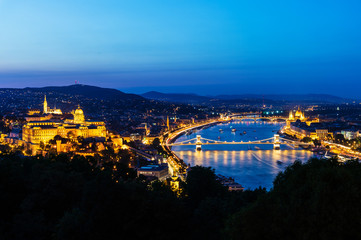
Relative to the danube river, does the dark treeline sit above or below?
above

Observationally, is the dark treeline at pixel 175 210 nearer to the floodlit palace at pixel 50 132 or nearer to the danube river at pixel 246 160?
the danube river at pixel 246 160

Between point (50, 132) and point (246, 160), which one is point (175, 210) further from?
point (50, 132)

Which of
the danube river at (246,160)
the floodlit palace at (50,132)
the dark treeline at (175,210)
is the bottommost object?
the danube river at (246,160)

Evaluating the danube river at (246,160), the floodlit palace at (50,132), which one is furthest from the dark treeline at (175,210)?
the floodlit palace at (50,132)

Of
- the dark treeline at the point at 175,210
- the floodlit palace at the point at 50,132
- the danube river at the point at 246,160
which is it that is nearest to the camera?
the dark treeline at the point at 175,210

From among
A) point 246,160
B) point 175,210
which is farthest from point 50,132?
point 175,210

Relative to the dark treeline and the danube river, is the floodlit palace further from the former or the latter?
the dark treeline

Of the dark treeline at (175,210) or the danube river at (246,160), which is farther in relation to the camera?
the danube river at (246,160)

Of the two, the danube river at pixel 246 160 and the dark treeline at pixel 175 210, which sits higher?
the dark treeline at pixel 175 210

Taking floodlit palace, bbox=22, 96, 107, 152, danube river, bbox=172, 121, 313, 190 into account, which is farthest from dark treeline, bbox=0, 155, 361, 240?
floodlit palace, bbox=22, 96, 107, 152
